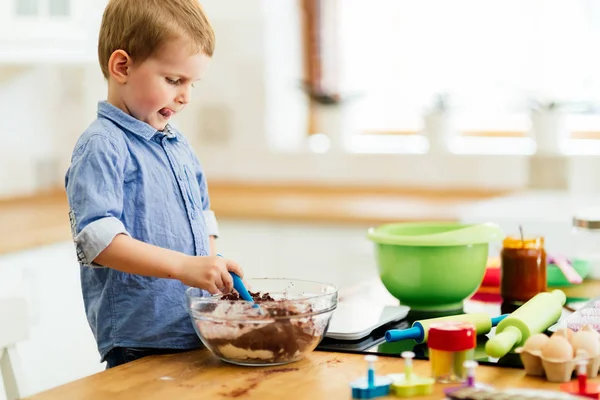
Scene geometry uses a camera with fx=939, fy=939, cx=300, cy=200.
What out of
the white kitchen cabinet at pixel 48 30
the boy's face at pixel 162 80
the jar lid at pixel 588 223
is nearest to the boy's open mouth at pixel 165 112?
the boy's face at pixel 162 80

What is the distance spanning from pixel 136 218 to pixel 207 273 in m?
0.21

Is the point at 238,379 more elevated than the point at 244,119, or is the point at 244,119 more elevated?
the point at 244,119

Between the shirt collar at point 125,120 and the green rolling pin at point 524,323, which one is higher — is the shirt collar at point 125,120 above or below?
above

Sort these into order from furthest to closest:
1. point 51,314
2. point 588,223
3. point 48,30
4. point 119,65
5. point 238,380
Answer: point 48,30 → point 51,314 → point 588,223 → point 119,65 → point 238,380

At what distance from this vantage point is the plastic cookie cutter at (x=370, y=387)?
1.12m

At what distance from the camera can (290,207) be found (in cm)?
318

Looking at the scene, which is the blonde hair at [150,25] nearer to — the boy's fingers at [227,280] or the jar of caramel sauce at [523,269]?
the boy's fingers at [227,280]

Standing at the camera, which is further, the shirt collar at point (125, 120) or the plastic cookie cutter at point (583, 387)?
the shirt collar at point (125, 120)

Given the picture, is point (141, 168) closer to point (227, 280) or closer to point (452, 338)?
point (227, 280)

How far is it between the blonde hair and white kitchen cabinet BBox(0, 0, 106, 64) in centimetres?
166

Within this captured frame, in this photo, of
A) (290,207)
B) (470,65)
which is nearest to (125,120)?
(290,207)

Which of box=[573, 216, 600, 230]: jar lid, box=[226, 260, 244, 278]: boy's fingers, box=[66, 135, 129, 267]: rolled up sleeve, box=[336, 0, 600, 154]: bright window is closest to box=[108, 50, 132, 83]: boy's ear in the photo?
box=[66, 135, 129, 267]: rolled up sleeve

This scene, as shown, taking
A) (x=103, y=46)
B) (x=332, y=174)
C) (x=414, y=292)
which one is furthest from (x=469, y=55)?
(x=103, y=46)

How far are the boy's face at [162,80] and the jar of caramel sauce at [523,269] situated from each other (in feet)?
2.17
